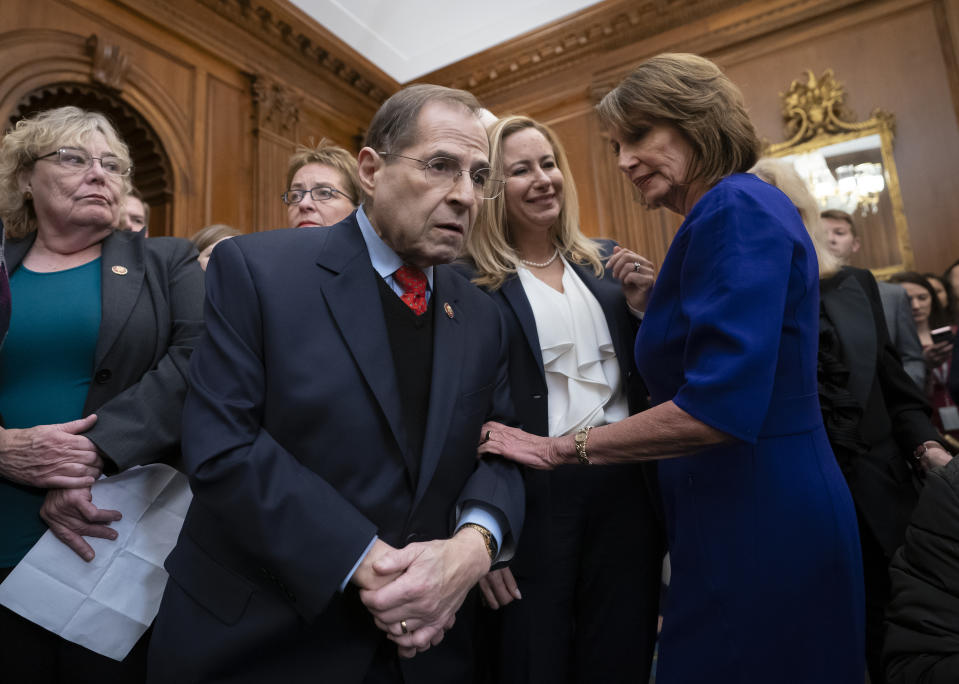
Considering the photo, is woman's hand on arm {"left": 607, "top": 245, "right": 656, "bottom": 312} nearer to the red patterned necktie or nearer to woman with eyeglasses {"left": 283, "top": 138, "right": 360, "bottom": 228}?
the red patterned necktie

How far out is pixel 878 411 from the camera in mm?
1966

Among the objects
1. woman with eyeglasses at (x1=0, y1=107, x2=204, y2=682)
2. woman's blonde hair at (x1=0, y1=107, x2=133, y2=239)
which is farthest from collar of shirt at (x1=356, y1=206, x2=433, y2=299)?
woman's blonde hair at (x1=0, y1=107, x2=133, y2=239)

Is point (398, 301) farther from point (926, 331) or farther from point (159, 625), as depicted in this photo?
point (926, 331)

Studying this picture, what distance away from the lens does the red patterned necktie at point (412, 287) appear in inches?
52.6

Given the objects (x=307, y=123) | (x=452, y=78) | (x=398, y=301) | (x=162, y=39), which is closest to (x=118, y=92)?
(x=162, y=39)

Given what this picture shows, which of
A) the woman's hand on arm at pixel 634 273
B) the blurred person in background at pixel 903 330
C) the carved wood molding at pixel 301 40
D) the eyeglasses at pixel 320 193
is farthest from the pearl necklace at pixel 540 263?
the carved wood molding at pixel 301 40

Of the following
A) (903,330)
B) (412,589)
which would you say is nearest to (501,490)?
(412,589)

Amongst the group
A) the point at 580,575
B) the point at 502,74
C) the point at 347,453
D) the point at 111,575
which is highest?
the point at 502,74

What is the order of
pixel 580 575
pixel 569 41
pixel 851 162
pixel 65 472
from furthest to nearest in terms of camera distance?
pixel 569 41 → pixel 851 162 → pixel 580 575 → pixel 65 472

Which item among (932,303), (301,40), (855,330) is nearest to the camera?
(855,330)

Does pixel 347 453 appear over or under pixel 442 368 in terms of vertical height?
under

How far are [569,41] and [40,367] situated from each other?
657 cm

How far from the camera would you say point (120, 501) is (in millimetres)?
1460

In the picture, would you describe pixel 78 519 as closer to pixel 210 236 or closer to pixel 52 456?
pixel 52 456
